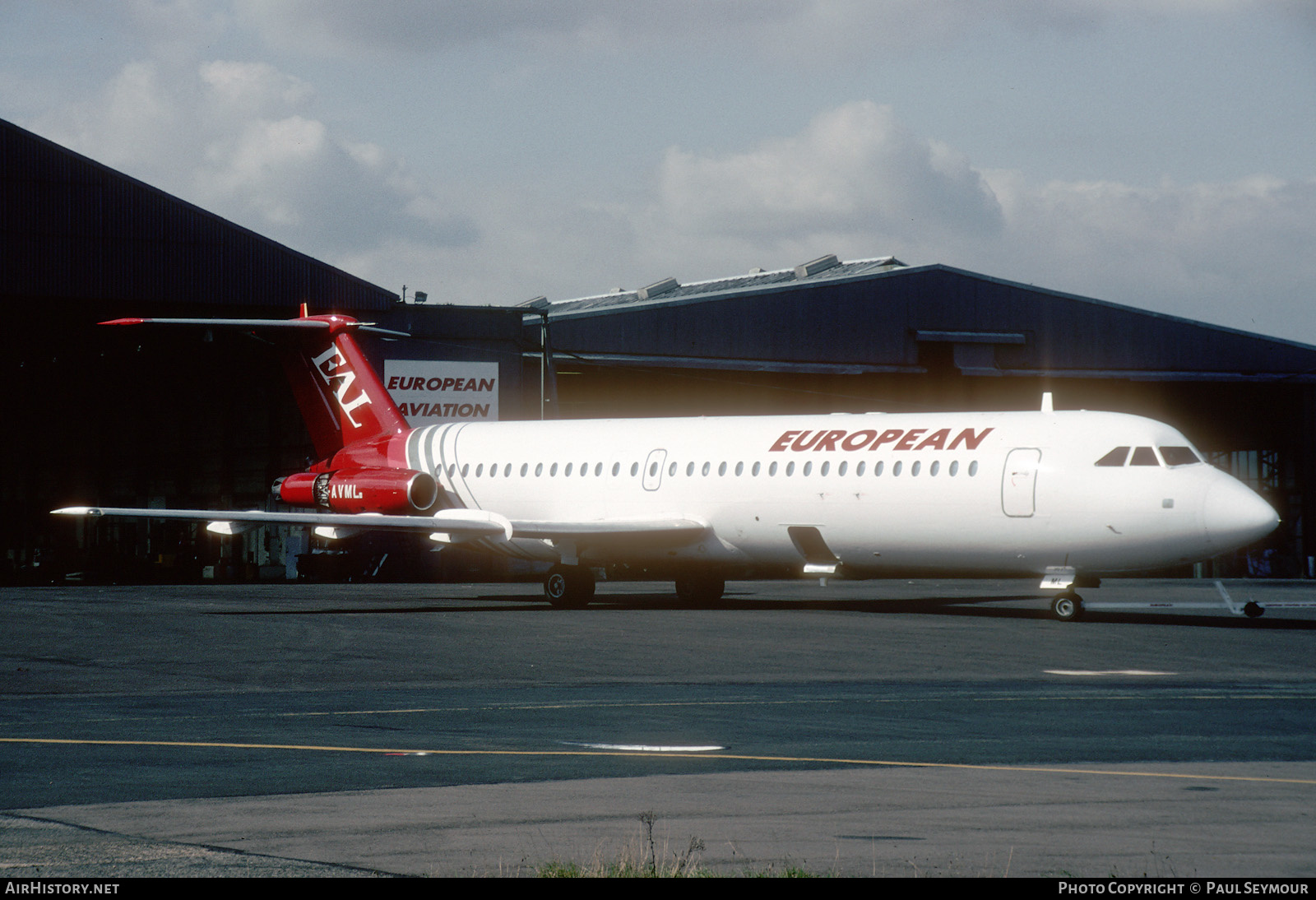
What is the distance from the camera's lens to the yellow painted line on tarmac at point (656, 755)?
984 centimetres

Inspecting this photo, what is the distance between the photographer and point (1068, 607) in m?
25.7

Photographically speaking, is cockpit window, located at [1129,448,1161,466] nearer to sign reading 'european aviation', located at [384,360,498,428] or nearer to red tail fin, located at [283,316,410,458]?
red tail fin, located at [283,316,410,458]

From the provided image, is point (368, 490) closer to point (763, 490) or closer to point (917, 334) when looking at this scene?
point (763, 490)

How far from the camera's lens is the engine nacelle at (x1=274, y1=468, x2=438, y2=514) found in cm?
3291

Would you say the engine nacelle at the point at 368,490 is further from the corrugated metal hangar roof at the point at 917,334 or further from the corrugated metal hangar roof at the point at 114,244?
the corrugated metal hangar roof at the point at 917,334

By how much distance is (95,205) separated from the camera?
130ft

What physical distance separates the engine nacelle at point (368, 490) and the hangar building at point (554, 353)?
13.7 feet

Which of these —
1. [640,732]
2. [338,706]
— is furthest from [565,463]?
[640,732]

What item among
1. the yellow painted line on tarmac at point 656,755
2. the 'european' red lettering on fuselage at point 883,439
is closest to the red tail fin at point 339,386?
the 'european' red lettering on fuselage at point 883,439

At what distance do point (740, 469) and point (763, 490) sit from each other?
75cm

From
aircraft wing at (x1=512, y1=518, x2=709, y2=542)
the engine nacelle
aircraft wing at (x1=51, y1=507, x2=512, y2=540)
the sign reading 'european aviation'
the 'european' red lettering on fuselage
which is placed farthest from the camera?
the sign reading 'european aviation'

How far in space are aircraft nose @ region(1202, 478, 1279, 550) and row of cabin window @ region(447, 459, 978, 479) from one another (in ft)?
12.7

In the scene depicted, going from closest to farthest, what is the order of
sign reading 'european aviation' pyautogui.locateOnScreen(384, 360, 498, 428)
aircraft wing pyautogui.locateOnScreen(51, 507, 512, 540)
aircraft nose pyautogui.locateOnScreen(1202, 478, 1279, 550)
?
aircraft nose pyautogui.locateOnScreen(1202, 478, 1279, 550) < aircraft wing pyautogui.locateOnScreen(51, 507, 512, 540) < sign reading 'european aviation' pyautogui.locateOnScreen(384, 360, 498, 428)

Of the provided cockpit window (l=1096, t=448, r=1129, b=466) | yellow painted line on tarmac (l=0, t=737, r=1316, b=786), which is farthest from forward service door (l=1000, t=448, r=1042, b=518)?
yellow painted line on tarmac (l=0, t=737, r=1316, b=786)
